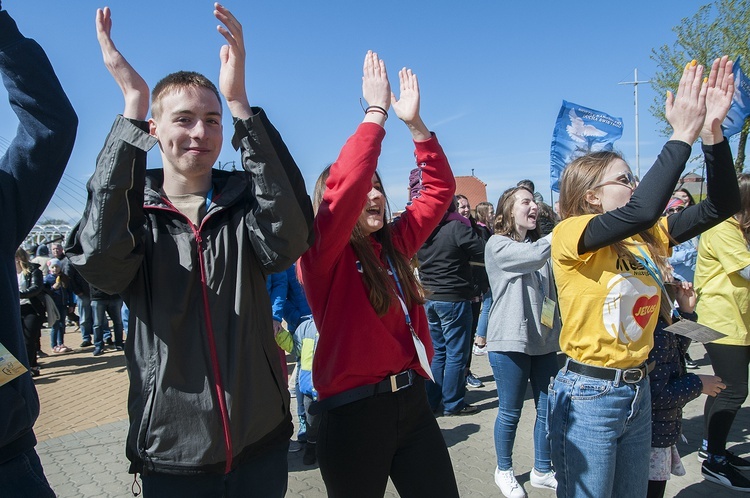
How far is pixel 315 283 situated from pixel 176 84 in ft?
2.98

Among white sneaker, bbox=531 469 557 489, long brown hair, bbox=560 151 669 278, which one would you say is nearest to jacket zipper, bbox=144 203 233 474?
long brown hair, bbox=560 151 669 278

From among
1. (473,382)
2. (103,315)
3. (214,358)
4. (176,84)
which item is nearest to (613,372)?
(214,358)

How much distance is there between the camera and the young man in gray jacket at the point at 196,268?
160 cm

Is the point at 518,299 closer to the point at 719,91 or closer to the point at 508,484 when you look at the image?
the point at 508,484

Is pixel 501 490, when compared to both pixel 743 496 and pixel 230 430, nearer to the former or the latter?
pixel 743 496

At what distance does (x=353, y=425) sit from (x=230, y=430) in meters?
0.63

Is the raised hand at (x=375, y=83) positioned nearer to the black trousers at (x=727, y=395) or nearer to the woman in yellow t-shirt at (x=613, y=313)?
the woman in yellow t-shirt at (x=613, y=313)

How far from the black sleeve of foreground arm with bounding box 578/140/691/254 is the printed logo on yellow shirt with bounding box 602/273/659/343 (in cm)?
25

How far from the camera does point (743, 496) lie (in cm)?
369

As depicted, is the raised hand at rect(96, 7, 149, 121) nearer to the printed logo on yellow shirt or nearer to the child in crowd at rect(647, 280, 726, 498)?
the printed logo on yellow shirt

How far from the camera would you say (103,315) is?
33.5 ft

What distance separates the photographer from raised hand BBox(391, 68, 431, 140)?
2.33 m

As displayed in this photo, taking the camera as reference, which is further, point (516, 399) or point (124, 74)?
point (516, 399)

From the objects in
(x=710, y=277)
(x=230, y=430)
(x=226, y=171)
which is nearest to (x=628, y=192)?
(x=226, y=171)
